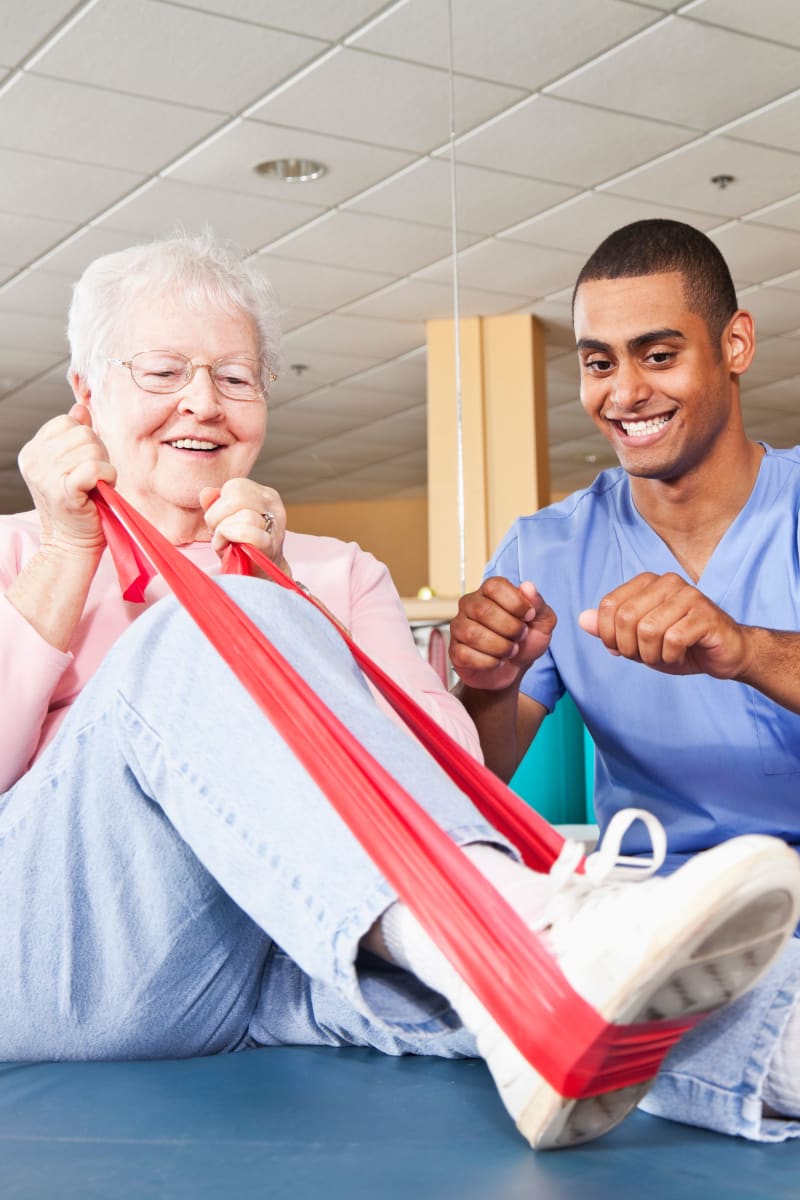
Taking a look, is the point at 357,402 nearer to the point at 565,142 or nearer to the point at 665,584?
the point at 565,142

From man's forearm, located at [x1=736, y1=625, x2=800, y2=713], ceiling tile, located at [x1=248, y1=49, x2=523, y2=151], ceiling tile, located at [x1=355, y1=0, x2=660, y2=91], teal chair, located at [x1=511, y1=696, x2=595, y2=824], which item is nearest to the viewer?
man's forearm, located at [x1=736, y1=625, x2=800, y2=713]

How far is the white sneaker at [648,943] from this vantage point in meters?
0.84

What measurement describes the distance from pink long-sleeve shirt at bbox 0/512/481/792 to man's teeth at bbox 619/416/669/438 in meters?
0.45

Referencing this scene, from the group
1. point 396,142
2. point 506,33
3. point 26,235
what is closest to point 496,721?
point 506,33

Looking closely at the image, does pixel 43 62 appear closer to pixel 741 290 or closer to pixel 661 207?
pixel 661 207

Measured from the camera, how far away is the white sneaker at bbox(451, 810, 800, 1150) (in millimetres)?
838

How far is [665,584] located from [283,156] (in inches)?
148

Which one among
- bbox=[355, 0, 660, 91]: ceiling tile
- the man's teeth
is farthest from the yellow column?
the man's teeth

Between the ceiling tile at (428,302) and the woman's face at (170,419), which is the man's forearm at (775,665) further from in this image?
the ceiling tile at (428,302)

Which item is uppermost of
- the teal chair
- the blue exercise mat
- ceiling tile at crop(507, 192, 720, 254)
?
ceiling tile at crop(507, 192, 720, 254)

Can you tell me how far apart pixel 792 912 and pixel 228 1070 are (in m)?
0.61

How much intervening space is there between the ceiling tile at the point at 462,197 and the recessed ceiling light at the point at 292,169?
11.6 inches

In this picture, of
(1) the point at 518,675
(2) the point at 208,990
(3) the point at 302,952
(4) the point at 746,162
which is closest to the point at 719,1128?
(3) the point at 302,952

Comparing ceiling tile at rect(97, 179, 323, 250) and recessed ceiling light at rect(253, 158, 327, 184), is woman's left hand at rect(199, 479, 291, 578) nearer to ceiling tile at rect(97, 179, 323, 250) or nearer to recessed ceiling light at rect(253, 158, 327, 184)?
recessed ceiling light at rect(253, 158, 327, 184)
